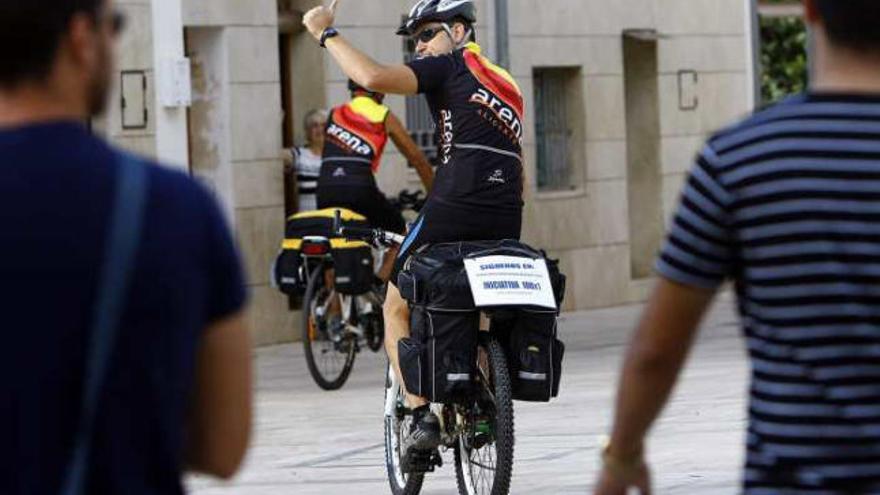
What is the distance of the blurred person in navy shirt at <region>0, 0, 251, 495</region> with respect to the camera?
355 centimetres

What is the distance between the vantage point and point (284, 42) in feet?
74.2

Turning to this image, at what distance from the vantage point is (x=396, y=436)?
10.4m

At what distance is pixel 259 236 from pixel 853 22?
17692mm

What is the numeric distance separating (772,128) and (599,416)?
9.99 metres

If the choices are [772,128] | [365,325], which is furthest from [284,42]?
[772,128]

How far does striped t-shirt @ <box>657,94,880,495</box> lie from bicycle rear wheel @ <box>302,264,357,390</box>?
12536 millimetres

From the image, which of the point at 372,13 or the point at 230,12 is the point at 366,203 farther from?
the point at 372,13

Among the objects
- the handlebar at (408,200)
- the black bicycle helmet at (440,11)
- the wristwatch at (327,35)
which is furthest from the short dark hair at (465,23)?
the handlebar at (408,200)

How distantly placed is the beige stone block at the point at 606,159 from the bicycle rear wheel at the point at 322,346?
31.8 ft

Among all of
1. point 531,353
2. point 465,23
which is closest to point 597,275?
point 465,23

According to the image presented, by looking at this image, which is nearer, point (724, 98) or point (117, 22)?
point (117, 22)

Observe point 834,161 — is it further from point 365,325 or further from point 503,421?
point 365,325

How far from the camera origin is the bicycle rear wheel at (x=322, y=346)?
1673 cm

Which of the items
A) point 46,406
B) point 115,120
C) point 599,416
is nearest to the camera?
point 46,406
